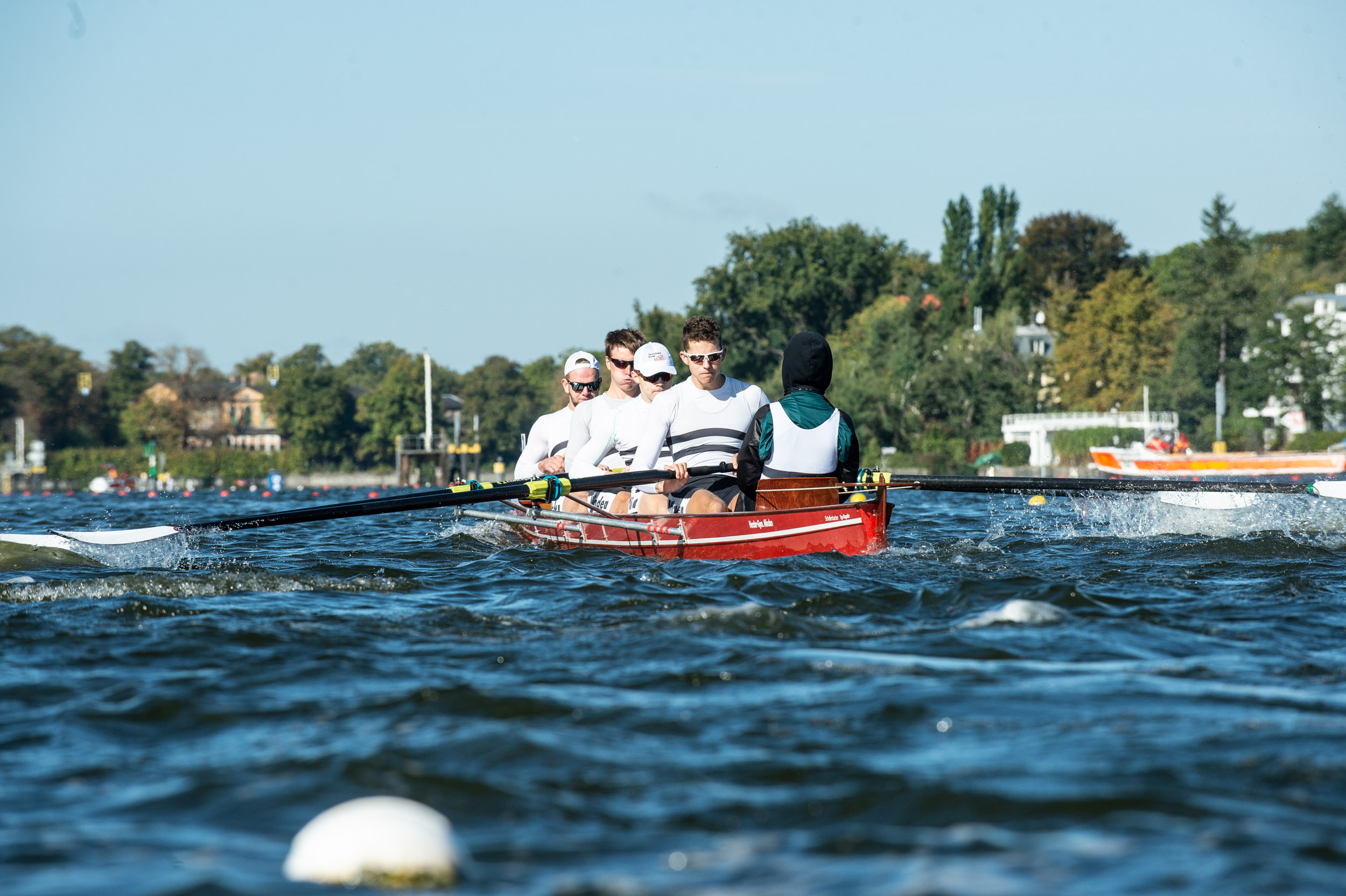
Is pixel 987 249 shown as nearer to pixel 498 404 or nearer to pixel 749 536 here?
pixel 498 404

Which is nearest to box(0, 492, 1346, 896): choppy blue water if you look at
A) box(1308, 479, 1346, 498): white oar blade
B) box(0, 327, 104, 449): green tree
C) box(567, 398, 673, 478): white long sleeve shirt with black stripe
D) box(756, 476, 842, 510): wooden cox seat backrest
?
box(756, 476, 842, 510): wooden cox seat backrest

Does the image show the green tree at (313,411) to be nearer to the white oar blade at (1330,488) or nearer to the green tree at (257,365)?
the green tree at (257,365)

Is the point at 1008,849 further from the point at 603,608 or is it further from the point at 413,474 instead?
the point at 413,474

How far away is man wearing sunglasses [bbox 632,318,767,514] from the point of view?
8.99m

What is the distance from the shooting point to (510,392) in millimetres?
Answer: 117062

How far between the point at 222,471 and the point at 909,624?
8181cm

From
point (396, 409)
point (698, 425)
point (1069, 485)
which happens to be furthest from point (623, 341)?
point (396, 409)

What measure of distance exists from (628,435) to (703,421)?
60.8 inches

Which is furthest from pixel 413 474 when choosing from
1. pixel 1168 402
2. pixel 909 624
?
Answer: pixel 909 624

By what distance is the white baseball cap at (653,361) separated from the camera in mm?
9758

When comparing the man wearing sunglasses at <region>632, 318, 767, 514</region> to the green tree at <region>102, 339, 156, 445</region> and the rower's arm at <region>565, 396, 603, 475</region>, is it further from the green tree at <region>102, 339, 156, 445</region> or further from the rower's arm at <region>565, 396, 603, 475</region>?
the green tree at <region>102, 339, 156, 445</region>

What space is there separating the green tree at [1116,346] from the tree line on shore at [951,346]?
0.37 feet

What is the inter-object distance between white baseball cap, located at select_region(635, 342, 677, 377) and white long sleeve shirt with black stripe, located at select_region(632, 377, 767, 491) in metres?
0.48

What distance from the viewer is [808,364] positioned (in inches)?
343
